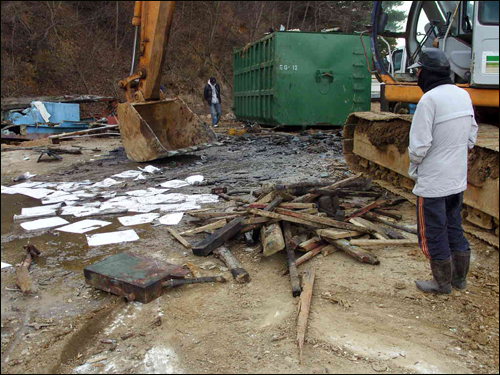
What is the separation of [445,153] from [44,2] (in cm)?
1946

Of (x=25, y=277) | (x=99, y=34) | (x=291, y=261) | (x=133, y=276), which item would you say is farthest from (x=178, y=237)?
(x=99, y=34)

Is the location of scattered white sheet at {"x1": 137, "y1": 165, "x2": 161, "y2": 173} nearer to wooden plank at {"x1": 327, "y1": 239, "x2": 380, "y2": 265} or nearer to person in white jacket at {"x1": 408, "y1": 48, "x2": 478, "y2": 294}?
wooden plank at {"x1": 327, "y1": 239, "x2": 380, "y2": 265}

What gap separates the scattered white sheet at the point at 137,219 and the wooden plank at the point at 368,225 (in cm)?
232

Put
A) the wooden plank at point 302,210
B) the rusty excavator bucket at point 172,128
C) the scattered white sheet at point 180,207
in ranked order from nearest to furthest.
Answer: the wooden plank at point 302,210
the scattered white sheet at point 180,207
the rusty excavator bucket at point 172,128

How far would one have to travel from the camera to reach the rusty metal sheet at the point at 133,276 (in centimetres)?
326

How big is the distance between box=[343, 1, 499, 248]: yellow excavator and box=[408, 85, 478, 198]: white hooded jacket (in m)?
1.04

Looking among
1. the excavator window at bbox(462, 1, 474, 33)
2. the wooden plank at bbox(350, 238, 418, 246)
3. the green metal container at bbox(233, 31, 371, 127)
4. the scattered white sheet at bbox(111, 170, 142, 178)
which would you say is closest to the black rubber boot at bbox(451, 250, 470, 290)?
the wooden plank at bbox(350, 238, 418, 246)

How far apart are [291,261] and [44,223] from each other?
3087mm

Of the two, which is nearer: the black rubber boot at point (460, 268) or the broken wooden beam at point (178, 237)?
the black rubber boot at point (460, 268)

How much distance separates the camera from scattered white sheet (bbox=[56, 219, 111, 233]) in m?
4.96

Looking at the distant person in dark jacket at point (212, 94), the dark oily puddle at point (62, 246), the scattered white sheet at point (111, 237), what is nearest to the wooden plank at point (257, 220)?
the dark oily puddle at point (62, 246)

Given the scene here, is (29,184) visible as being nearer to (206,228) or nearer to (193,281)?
(206,228)

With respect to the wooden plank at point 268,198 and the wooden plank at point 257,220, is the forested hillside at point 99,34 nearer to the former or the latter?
the wooden plank at point 268,198

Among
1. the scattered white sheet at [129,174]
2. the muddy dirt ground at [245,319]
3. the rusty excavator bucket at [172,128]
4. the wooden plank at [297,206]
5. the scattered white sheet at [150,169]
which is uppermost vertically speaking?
the rusty excavator bucket at [172,128]
